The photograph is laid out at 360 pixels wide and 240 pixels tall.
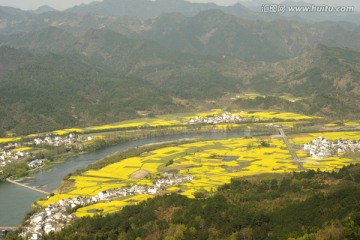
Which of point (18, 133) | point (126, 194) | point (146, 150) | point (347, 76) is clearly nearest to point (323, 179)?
point (126, 194)

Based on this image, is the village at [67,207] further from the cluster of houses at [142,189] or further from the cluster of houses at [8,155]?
the cluster of houses at [8,155]

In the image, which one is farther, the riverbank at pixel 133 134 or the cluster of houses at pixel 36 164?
the riverbank at pixel 133 134

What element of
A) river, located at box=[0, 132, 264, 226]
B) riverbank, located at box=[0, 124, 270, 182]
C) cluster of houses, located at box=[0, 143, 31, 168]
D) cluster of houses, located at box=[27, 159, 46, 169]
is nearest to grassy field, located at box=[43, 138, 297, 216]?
river, located at box=[0, 132, 264, 226]

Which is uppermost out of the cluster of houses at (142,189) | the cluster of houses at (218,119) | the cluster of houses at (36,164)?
the cluster of houses at (142,189)

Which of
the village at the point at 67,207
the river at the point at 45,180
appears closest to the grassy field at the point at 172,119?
the river at the point at 45,180

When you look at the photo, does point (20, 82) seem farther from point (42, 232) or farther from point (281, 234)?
point (281, 234)
